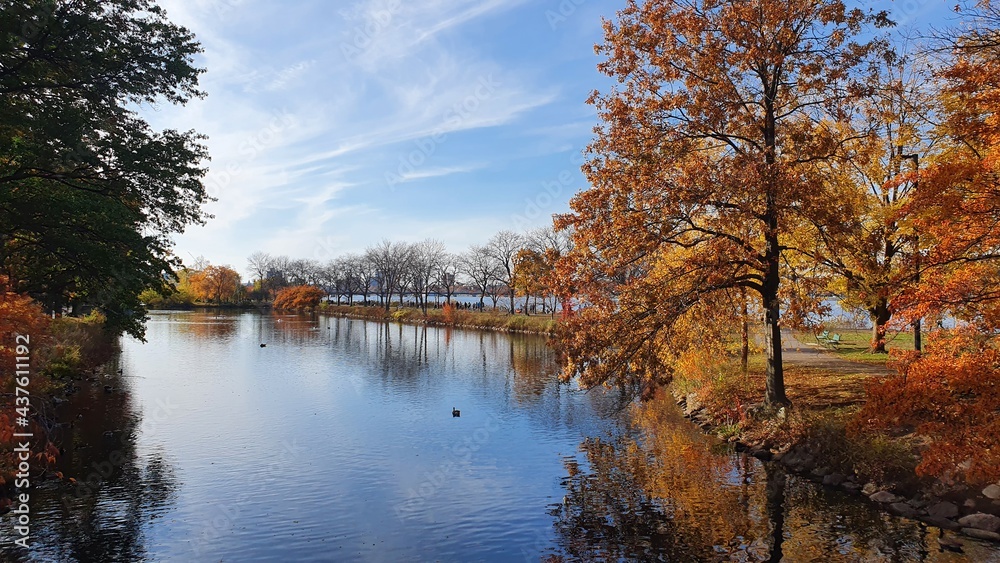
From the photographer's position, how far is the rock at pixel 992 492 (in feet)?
39.4

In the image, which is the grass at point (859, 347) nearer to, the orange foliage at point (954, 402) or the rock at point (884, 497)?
the rock at point (884, 497)

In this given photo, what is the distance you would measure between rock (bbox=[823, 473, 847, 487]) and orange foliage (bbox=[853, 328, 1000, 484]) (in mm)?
3639

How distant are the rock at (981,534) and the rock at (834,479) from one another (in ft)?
9.87

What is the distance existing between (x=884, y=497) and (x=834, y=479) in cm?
139

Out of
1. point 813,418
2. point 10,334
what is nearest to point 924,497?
point 813,418

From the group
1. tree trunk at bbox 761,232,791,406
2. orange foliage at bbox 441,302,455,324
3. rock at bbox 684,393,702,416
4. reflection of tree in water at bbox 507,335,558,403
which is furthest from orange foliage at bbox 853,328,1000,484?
orange foliage at bbox 441,302,455,324

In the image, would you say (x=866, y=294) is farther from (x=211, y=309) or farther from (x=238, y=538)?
(x=211, y=309)

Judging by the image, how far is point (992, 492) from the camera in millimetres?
12062

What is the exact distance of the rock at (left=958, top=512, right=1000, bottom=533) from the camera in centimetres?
1147

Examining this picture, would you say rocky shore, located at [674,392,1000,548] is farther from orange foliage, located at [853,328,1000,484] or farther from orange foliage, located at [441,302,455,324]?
orange foliage, located at [441,302,455,324]

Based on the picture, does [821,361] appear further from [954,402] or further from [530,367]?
[530,367]

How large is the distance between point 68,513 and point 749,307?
77.9 feet

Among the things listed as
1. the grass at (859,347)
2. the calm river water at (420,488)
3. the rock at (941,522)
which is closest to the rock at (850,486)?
the calm river water at (420,488)

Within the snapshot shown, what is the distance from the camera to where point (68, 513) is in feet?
41.8
